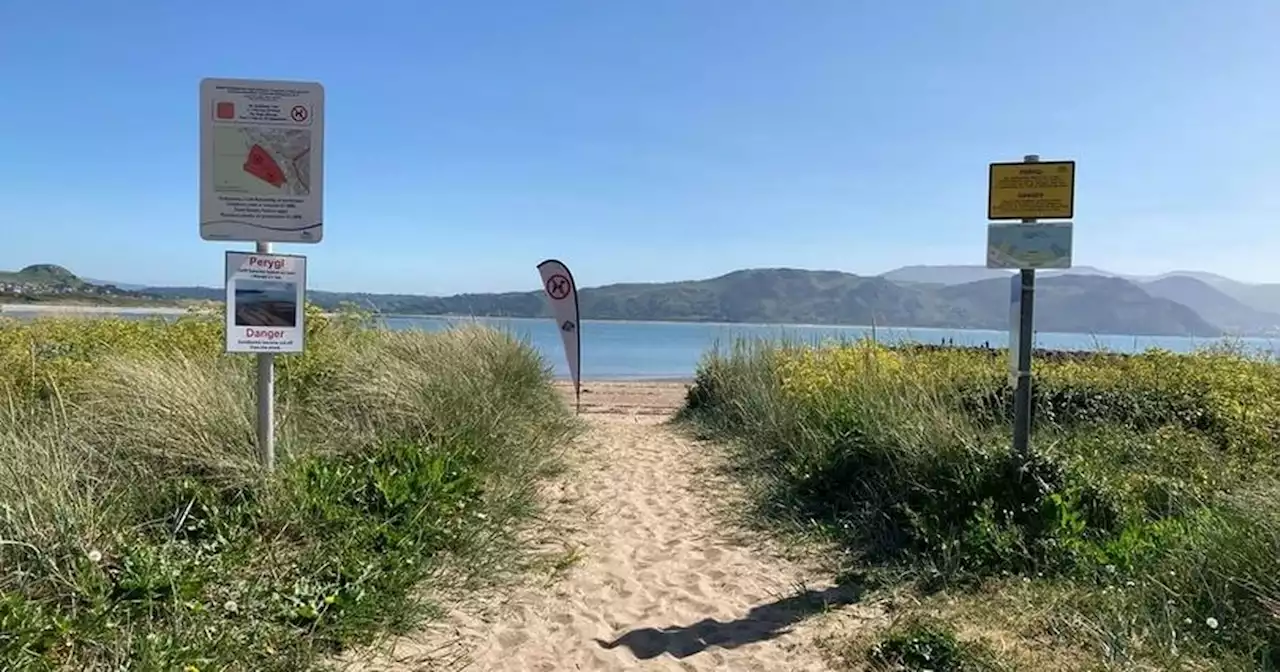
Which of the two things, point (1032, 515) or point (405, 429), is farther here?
point (405, 429)

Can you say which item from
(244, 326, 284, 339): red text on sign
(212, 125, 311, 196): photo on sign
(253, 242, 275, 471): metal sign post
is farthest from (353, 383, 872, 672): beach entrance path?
(212, 125, 311, 196): photo on sign

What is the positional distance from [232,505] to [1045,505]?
4.69m

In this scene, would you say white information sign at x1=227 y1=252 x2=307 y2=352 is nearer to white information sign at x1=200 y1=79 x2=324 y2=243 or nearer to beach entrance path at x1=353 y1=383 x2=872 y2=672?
white information sign at x1=200 y1=79 x2=324 y2=243

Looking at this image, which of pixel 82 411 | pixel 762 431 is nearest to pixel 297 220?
pixel 82 411

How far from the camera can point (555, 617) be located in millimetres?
4051

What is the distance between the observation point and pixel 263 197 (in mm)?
4539

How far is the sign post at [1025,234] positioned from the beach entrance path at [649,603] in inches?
71.2

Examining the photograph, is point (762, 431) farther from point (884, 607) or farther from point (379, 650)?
point (379, 650)

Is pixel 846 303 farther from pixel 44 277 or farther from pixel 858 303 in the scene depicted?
pixel 44 277

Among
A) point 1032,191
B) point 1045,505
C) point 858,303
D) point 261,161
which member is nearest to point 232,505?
point 261,161

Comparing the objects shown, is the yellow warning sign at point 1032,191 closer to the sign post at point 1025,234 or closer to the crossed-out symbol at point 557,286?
the sign post at point 1025,234

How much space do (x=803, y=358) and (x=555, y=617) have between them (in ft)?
23.7

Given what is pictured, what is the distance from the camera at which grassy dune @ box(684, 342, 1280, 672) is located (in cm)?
345

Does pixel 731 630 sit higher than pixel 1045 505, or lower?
lower
